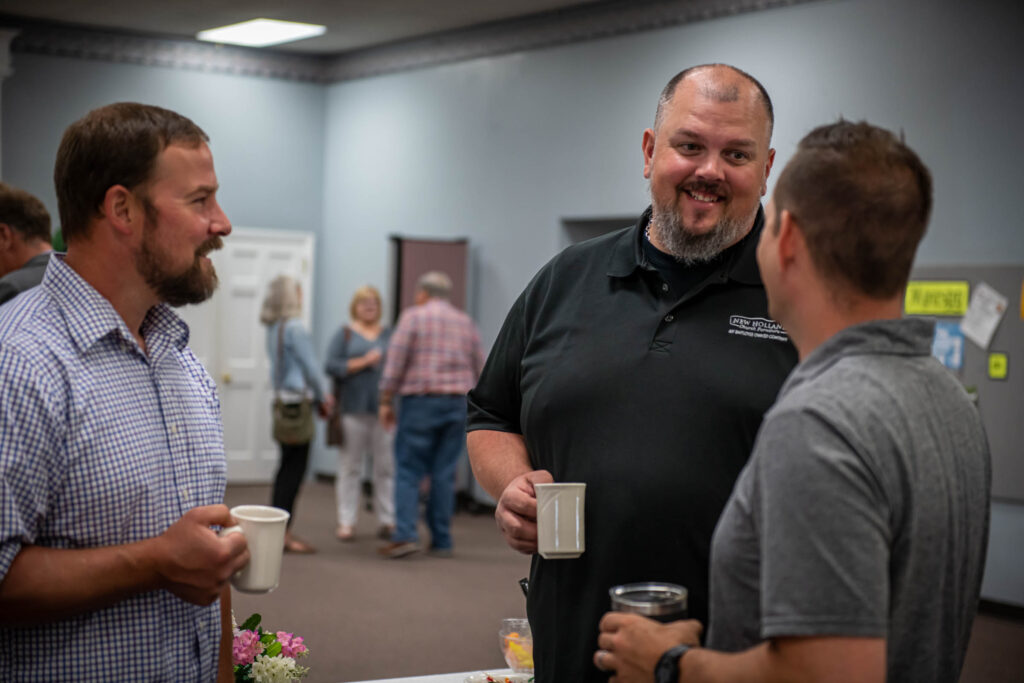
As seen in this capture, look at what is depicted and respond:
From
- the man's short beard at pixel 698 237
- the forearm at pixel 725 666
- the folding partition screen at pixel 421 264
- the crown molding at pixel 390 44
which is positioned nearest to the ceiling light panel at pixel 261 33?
the crown molding at pixel 390 44

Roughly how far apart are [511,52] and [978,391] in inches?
180

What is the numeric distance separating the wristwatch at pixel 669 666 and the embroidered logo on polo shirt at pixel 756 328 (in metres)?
0.67

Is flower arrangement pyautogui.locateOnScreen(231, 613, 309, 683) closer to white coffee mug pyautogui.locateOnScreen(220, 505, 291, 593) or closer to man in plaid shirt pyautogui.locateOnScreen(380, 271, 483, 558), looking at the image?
white coffee mug pyautogui.locateOnScreen(220, 505, 291, 593)

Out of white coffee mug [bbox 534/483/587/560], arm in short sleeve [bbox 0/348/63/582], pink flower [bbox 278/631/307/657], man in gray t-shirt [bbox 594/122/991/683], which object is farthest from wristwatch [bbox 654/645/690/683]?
pink flower [bbox 278/631/307/657]

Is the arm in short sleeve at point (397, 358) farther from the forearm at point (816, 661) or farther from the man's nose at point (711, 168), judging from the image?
the forearm at point (816, 661)

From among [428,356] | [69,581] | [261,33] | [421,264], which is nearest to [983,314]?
[428,356]

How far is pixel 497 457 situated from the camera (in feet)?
7.28

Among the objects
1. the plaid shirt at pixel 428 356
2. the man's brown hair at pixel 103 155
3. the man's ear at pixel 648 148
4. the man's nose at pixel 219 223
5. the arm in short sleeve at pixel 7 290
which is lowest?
the plaid shirt at pixel 428 356

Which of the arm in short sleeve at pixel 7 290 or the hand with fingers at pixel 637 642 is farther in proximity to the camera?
the arm in short sleeve at pixel 7 290

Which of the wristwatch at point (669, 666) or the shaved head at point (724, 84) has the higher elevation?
the shaved head at point (724, 84)

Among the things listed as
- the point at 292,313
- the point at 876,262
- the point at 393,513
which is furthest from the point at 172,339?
the point at 393,513

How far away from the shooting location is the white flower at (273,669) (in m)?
2.38

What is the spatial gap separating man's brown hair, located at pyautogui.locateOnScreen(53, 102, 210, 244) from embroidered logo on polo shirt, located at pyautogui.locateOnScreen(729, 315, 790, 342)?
96 centimetres

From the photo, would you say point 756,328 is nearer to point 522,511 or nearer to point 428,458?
point 522,511
